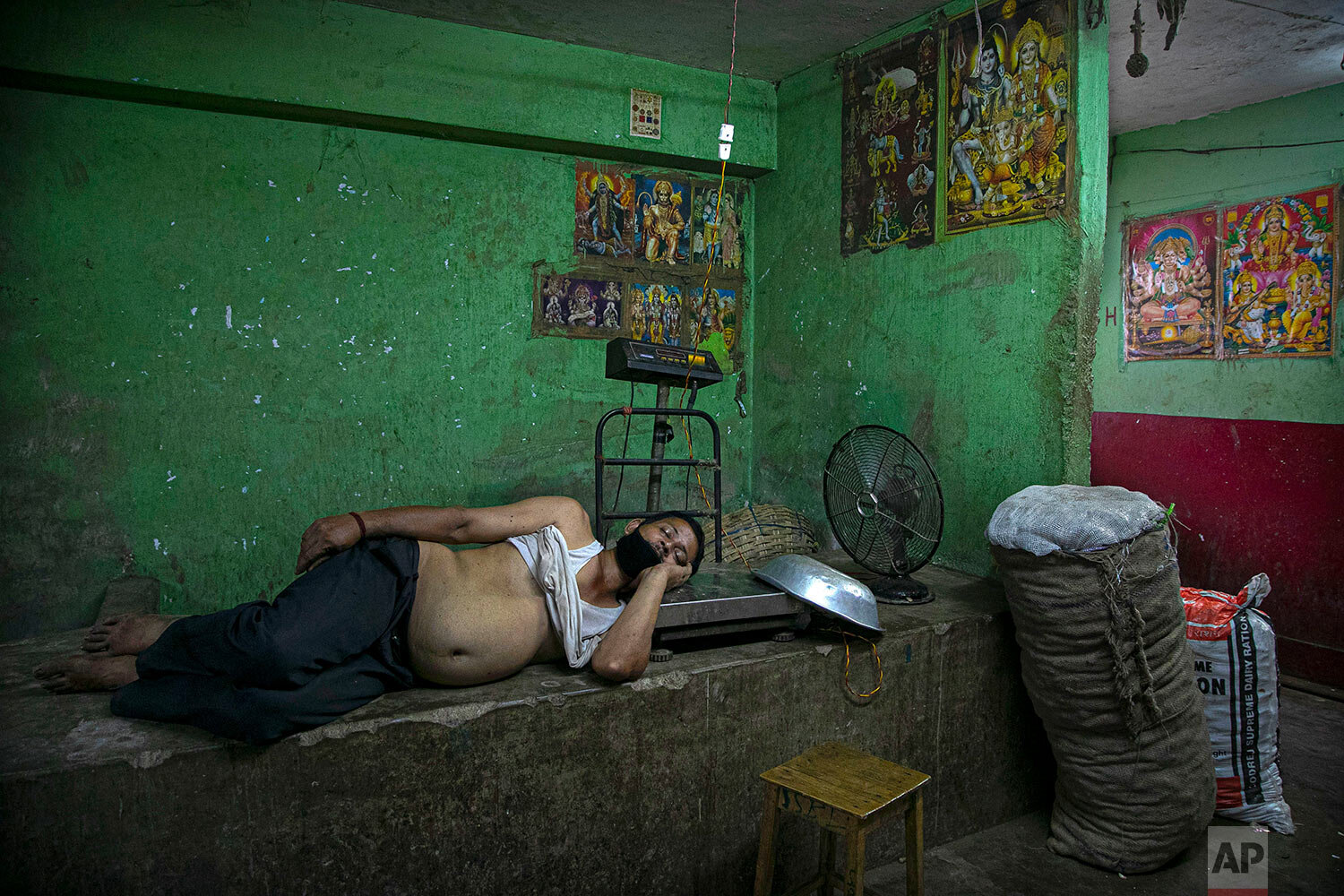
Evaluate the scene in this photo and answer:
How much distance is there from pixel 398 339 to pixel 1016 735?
3.50 m

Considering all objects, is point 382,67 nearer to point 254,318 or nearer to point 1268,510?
point 254,318

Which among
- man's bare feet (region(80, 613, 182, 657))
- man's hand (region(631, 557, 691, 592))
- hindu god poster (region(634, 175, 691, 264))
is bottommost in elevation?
man's bare feet (region(80, 613, 182, 657))

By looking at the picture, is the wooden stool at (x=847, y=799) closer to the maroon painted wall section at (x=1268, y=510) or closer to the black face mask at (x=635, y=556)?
the black face mask at (x=635, y=556)

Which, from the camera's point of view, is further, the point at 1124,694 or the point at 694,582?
the point at 694,582

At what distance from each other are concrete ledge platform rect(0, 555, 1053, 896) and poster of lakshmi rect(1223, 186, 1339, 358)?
119 inches

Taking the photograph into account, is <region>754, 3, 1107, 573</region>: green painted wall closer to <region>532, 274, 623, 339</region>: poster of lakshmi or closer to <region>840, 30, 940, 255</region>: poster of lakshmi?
<region>840, 30, 940, 255</region>: poster of lakshmi

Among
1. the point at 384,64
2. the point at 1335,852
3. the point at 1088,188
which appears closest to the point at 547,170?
the point at 384,64

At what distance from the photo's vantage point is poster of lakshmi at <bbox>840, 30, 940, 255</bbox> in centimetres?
387

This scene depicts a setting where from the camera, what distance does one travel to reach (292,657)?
216cm

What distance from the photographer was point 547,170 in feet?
14.9

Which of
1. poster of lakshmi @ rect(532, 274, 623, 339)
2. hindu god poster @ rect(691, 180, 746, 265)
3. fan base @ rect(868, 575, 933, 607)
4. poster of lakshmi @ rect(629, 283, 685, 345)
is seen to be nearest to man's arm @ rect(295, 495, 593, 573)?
fan base @ rect(868, 575, 933, 607)

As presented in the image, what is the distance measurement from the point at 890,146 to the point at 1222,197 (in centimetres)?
258

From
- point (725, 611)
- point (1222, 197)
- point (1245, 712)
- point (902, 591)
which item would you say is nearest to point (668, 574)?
point (725, 611)

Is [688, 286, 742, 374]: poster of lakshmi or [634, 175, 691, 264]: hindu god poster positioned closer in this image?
[634, 175, 691, 264]: hindu god poster
